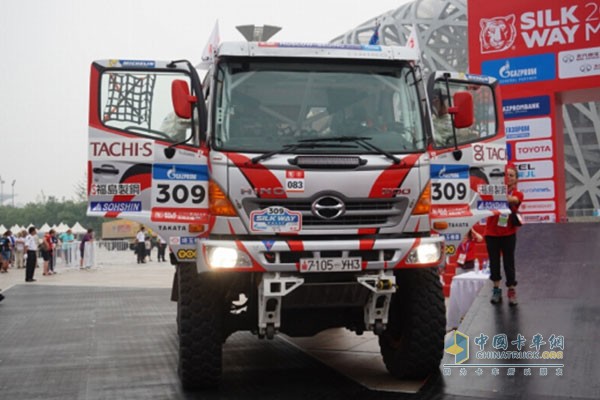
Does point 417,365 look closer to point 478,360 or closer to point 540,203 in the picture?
point 478,360

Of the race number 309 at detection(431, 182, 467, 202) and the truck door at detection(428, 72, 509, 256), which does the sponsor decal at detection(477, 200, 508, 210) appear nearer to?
the truck door at detection(428, 72, 509, 256)

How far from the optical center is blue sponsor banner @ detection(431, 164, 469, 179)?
6.70 metres

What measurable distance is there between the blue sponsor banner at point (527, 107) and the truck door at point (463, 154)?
9859mm

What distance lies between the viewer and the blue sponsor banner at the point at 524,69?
16094mm

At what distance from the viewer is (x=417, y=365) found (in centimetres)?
632

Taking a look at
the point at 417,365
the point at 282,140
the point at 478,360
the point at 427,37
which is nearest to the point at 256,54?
the point at 282,140

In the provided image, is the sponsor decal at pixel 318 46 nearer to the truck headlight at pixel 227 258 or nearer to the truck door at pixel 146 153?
the truck door at pixel 146 153

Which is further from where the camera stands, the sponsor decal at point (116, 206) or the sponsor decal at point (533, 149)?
the sponsor decal at point (533, 149)

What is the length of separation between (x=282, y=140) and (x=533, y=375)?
2943 millimetres

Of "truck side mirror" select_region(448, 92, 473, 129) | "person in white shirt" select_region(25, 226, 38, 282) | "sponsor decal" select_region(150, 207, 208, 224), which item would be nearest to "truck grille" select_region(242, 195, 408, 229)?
"sponsor decal" select_region(150, 207, 208, 224)

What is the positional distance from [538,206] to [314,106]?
11.7 m

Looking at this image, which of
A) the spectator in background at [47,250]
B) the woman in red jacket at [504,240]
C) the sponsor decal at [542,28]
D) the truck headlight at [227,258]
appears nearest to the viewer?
the truck headlight at [227,258]

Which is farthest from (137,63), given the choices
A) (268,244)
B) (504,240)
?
(504,240)

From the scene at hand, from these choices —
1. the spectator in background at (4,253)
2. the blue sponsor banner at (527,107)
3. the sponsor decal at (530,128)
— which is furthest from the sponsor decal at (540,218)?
the spectator in background at (4,253)
